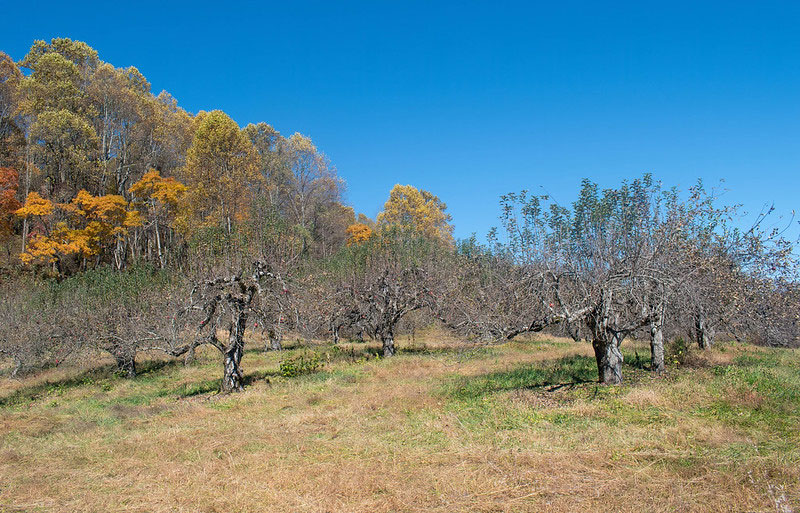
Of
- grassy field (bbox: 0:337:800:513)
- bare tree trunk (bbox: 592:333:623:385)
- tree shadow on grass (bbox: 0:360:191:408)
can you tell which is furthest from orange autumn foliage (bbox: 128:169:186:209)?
bare tree trunk (bbox: 592:333:623:385)

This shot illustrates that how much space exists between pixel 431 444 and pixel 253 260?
11.7 metres

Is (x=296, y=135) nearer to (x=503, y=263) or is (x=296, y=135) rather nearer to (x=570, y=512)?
(x=503, y=263)

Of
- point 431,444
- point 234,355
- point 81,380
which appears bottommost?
point 81,380

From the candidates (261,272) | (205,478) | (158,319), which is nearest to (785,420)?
(205,478)

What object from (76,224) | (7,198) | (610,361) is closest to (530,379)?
(610,361)

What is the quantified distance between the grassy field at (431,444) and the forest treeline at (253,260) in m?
2.08

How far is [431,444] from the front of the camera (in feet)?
35.5

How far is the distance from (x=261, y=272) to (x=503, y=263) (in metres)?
9.57

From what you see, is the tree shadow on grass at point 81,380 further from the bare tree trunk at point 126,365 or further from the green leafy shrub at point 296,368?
the green leafy shrub at point 296,368

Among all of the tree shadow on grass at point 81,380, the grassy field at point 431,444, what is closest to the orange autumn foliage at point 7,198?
the tree shadow on grass at point 81,380

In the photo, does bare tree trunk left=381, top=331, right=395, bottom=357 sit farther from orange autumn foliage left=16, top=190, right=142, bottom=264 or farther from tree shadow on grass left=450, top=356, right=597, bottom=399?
orange autumn foliage left=16, top=190, right=142, bottom=264

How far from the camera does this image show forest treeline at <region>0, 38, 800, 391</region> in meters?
14.1

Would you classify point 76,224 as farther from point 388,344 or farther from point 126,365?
point 388,344

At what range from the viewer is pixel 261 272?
62.4ft
